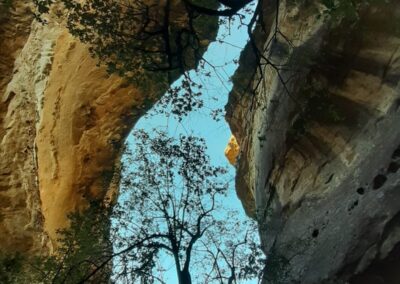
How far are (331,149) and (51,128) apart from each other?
7.45 m

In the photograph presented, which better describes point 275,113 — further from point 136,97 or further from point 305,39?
point 136,97

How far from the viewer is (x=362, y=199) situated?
39.0 ft

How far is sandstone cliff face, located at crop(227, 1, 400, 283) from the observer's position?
11.2 metres

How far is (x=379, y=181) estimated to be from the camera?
454 inches

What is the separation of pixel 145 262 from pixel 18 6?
574cm

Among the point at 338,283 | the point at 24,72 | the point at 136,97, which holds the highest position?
the point at 136,97

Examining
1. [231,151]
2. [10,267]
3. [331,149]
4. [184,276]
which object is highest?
[231,151]

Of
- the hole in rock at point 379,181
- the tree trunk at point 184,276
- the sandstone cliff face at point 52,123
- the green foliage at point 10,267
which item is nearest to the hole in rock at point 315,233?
the hole in rock at point 379,181

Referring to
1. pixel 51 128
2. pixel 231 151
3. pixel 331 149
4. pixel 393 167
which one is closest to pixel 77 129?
pixel 51 128

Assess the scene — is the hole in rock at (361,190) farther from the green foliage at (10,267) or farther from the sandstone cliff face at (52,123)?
the green foliage at (10,267)

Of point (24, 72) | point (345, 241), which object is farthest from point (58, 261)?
point (345, 241)

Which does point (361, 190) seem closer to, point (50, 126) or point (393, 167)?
point (393, 167)

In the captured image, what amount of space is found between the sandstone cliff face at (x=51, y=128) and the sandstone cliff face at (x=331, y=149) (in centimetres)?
412

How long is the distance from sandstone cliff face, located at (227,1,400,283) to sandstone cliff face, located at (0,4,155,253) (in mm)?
4125
